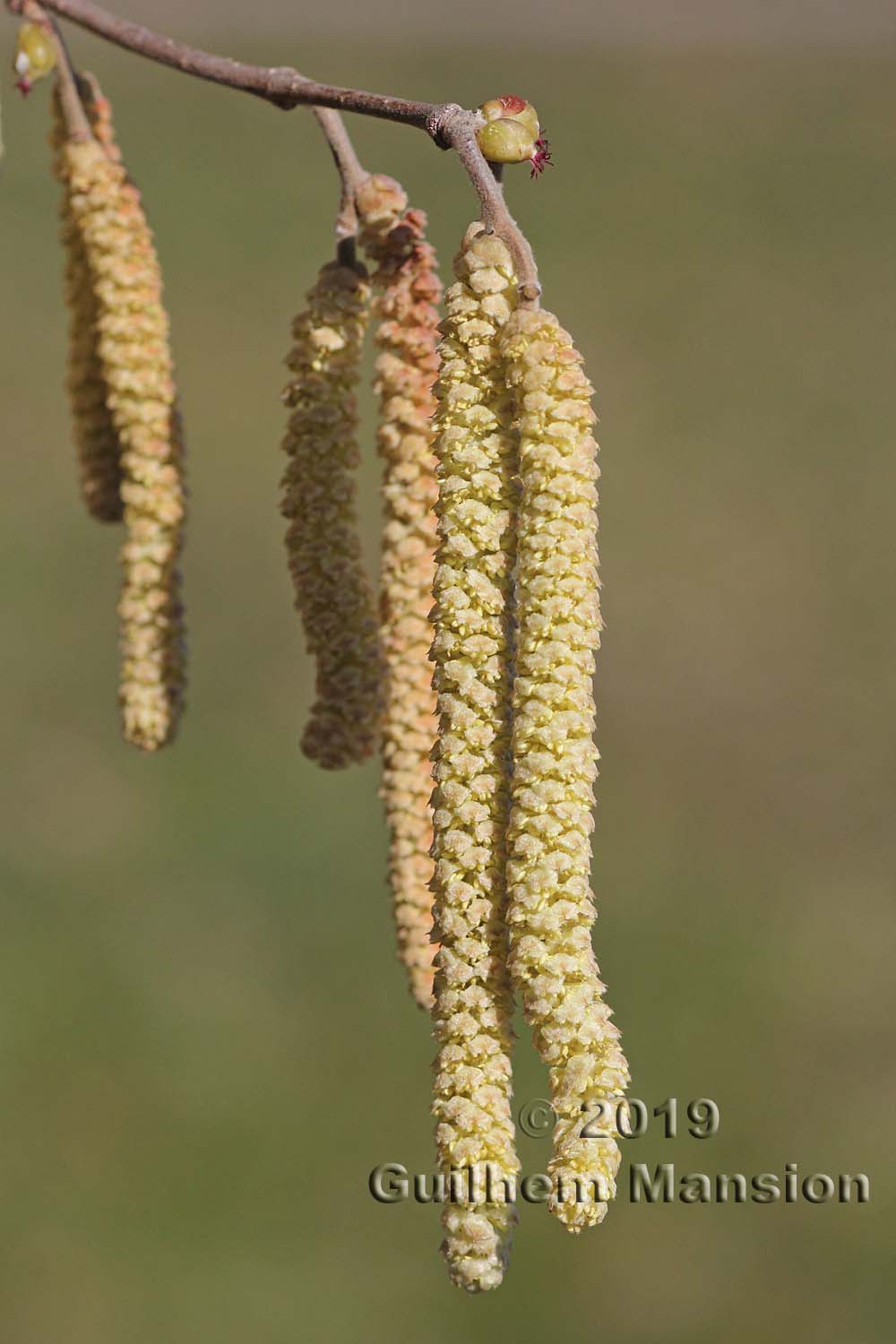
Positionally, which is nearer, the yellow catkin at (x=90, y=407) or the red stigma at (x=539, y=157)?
the red stigma at (x=539, y=157)

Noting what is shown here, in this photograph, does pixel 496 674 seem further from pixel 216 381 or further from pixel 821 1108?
pixel 216 381

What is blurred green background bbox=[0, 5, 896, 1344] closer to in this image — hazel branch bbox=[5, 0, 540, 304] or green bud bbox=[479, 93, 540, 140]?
hazel branch bbox=[5, 0, 540, 304]

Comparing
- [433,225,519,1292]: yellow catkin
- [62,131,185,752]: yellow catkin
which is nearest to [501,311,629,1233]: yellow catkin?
[433,225,519,1292]: yellow catkin

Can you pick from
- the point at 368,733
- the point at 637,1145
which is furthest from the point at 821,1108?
the point at 368,733

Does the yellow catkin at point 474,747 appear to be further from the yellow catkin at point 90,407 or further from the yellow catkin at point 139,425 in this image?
the yellow catkin at point 90,407

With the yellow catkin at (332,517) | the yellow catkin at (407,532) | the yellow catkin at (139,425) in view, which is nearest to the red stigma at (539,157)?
the yellow catkin at (407,532)

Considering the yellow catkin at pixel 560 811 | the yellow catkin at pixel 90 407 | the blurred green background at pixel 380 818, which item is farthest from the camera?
the blurred green background at pixel 380 818
